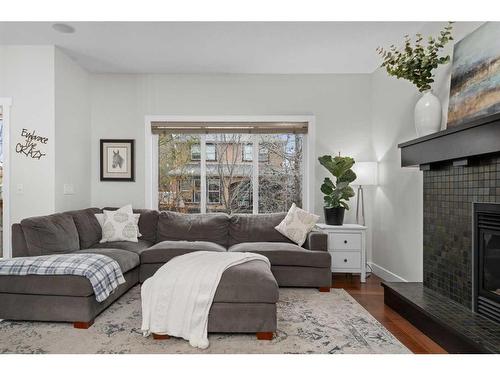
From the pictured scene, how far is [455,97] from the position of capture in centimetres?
285

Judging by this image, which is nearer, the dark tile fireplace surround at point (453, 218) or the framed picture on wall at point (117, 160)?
the dark tile fireplace surround at point (453, 218)

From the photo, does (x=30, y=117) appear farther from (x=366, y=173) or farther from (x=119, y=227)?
(x=366, y=173)

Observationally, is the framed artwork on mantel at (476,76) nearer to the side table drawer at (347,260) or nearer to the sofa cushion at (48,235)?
the side table drawer at (347,260)

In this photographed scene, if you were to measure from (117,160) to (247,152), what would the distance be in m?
1.84

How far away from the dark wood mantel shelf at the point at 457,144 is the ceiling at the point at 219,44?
135 centimetres

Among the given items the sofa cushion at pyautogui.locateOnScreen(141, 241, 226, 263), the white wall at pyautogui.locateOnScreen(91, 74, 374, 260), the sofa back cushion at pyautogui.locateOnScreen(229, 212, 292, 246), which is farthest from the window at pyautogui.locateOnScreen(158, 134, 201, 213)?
the sofa cushion at pyautogui.locateOnScreen(141, 241, 226, 263)

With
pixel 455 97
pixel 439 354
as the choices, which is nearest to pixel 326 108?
pixel 455 97

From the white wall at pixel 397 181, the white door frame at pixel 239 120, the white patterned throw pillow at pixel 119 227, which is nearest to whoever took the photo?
the white wall at pixel 397 181

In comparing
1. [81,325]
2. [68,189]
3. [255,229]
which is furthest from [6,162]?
[255,229]

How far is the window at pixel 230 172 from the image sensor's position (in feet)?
16.9

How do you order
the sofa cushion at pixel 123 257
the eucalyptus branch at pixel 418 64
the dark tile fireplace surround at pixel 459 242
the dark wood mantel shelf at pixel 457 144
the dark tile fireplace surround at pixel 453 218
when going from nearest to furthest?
the dark wood mantel shelf at pixel 457 144 → the dark tile fireplace surround at pixel 459 242 → the dark tile fireplace surround at pixel 453 218 → the eucalyptus branch at pixel 418 64 → the sofa cushion at pixel 123 257

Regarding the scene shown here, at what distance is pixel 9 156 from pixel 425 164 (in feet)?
14.5

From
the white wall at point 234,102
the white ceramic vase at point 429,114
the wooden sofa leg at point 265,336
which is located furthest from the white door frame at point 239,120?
the wooden sofa leg at point 265,336

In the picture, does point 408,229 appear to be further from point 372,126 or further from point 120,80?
point 120,80
